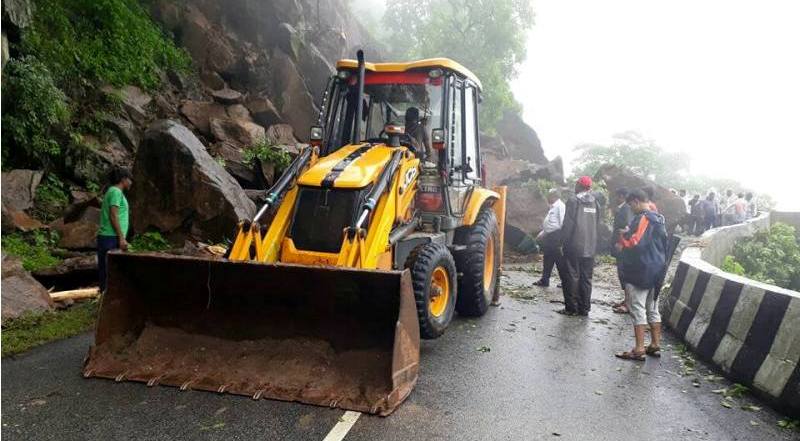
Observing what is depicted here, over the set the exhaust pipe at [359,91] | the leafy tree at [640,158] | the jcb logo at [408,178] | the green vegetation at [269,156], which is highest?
the exhaust pipe at [359,91]

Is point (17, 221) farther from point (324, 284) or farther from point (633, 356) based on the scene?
point (633, 356)

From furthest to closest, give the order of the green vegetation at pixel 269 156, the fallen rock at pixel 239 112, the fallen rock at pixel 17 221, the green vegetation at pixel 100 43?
the fallen rock at pixel 239 112, the green vegetation at pixel 269 156, the green vegetation at pixel 100 43, the fallen rock at pixel 17 221

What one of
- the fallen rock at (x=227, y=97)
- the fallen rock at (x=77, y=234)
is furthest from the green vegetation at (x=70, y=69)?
the fallen rock at (x=77, y=234)

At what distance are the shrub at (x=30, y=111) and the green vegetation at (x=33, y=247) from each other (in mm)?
2366

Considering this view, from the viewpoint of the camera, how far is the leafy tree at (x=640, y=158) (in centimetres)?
5406

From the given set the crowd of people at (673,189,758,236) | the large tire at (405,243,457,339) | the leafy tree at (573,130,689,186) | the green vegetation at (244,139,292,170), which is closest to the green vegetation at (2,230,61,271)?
the green vegetation at (244,139,292,170)

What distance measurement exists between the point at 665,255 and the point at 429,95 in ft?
10.6

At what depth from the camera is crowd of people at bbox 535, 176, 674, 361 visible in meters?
5.71

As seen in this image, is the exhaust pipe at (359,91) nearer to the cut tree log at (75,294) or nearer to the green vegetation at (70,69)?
the cut tree log at (75,294)

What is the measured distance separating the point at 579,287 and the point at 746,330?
→ 301cm

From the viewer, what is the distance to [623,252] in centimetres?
594

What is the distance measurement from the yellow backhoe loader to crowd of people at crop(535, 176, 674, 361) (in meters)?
1.95

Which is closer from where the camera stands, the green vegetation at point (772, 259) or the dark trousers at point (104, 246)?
the dark trousers at point (104, 246)

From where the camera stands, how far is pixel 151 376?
13.5 feet
